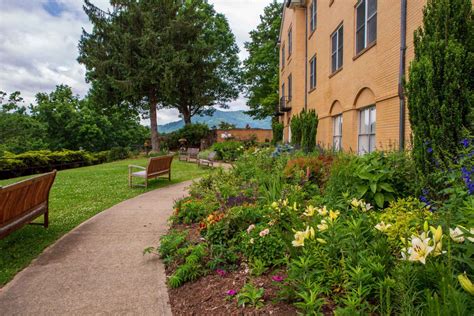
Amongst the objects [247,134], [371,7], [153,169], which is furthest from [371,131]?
[247,134]

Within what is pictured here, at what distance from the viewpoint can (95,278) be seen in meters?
3.40

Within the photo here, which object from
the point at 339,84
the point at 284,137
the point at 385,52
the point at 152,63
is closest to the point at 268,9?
the point at 152,63

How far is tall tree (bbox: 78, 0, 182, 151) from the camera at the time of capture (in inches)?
986

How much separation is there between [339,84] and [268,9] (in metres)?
23.9

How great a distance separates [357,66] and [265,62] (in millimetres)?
23803

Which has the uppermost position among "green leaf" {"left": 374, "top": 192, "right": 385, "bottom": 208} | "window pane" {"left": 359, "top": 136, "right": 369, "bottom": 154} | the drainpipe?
the drainpipe

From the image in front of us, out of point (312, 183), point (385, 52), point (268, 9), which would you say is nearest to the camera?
point (312, 183)

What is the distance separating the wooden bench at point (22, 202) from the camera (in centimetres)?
393

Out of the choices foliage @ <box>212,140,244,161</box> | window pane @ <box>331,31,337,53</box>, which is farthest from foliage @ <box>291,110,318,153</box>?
foliage @ <box>212,140,244,161</box>

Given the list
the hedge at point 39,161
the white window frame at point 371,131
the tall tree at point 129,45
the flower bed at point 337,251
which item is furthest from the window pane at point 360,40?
the tall tree at point 129,45

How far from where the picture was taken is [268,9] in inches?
1249

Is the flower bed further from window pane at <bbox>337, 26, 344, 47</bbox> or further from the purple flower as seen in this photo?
window pane at <bbox>337, 26, 344, 47</bbox>

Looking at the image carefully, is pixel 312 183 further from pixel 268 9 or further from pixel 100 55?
pixel 268 9

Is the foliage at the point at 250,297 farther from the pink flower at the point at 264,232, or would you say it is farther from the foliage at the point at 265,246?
the pink flower at the point at 264,232
